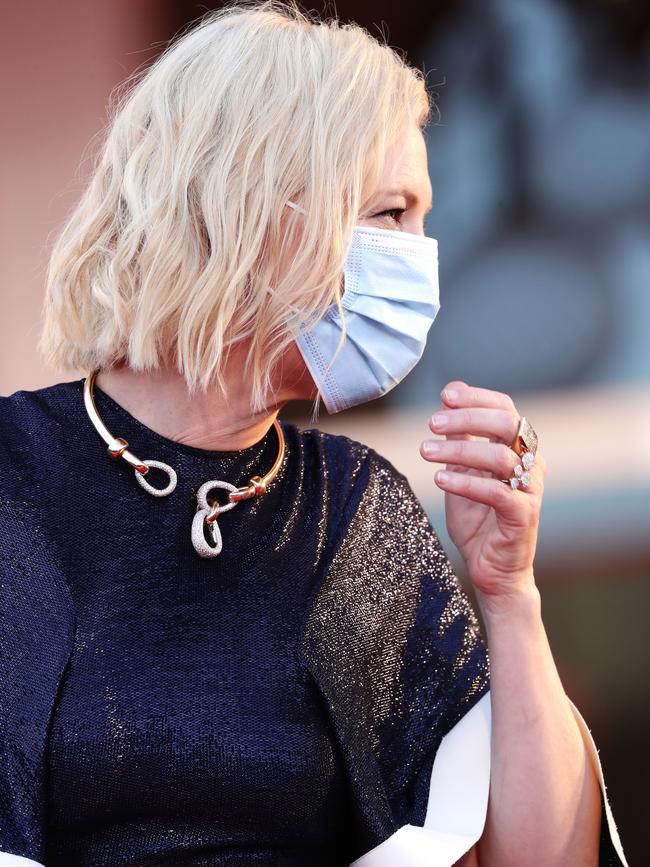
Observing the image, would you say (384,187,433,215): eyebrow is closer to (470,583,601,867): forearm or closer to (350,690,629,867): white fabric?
(470,583,601,867): forearm

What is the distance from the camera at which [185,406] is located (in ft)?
5.06

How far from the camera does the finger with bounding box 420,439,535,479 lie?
1.39 meters

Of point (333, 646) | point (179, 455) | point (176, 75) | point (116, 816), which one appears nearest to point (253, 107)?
point (176, 75)

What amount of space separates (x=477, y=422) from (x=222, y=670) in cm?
46

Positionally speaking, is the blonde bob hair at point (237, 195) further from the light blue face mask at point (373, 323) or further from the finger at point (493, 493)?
the finger at point (493, 493)

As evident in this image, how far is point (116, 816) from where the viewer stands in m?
1.36

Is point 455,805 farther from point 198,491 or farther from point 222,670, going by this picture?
point 198,491

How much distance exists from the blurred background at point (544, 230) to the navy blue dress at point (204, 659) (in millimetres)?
1507

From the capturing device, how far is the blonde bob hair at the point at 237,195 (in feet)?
4.81

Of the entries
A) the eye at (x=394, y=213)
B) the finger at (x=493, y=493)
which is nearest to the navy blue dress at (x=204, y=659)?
the finger at (x=493, y=493)

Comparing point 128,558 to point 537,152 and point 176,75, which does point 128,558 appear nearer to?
point 176,75

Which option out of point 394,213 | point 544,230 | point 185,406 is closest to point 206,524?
point 185,406

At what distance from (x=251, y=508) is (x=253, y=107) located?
0.56 metres

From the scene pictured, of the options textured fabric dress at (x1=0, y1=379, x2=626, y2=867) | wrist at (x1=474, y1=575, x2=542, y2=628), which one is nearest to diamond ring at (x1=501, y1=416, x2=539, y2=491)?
wrist at (x1=474, y1=575, x2=542, y2=628)
